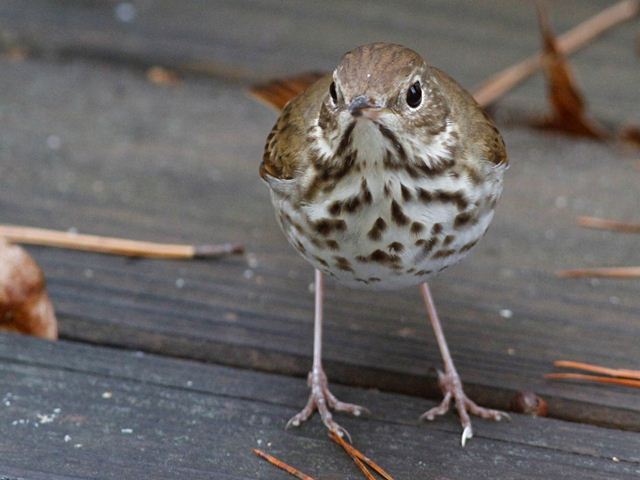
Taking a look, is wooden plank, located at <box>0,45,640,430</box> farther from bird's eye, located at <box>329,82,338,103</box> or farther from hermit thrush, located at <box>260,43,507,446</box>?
bird's eye, located at <box>329,82,338,103</box>

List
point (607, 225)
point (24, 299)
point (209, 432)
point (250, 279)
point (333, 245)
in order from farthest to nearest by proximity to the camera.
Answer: point (607, 225) → point (250, 279) → point (24, 299) → point (333, 245) → point (209, 432)

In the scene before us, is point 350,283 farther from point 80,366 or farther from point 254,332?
point 80,366

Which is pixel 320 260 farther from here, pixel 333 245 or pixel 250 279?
pixel 250 279

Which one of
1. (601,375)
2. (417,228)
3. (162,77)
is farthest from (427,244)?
(162,77)

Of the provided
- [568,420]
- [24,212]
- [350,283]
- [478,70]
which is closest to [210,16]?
[478,70]

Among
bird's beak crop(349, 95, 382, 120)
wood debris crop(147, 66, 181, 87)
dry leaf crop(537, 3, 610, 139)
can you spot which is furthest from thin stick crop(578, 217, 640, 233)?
wood debris crop(147, 66, 181, 87)

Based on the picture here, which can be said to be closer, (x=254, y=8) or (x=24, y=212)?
(x=24, y=212)
